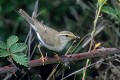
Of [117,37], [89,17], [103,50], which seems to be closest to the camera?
[103,50]

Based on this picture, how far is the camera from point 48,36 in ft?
15.7

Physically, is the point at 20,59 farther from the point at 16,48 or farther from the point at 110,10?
the point at 110,10

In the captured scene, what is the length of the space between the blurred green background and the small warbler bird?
49 cm

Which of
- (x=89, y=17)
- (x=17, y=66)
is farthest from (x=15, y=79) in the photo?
(x=89, y=17)

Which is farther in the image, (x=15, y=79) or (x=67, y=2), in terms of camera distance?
(x=67, y=2)

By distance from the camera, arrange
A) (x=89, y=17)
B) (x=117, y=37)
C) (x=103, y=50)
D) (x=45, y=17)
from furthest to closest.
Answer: (x=45, y=17) < (x=89, y=17) < (x=117, y=37) < (x=103, y=50)

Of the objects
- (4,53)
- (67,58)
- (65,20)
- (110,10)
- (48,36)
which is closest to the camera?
(4,53)

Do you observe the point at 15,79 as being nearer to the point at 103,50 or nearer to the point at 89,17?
the point at 103,50

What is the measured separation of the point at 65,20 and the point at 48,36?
218cm

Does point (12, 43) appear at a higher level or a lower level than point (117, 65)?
higher

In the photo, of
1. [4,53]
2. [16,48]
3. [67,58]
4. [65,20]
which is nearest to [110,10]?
[67,58]

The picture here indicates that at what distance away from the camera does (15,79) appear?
179 inches

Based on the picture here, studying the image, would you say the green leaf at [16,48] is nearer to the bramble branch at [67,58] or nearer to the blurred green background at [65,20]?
the bramble branch at [67,58]

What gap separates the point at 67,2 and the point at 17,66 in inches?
131
